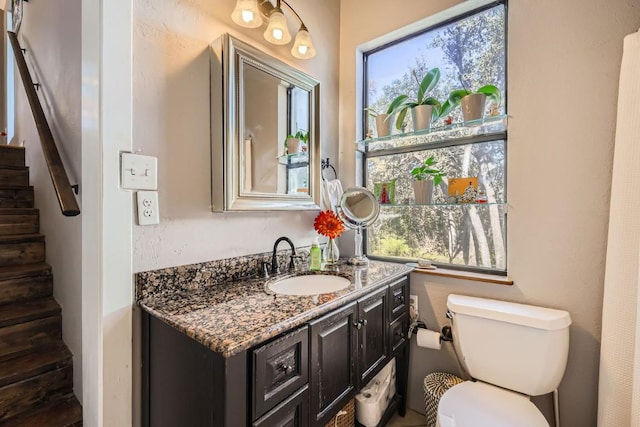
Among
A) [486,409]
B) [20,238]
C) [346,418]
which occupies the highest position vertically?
[20,238]

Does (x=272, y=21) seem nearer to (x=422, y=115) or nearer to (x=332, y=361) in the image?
(x=422, y=115)

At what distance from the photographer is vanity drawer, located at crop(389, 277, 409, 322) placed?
1.40 meters

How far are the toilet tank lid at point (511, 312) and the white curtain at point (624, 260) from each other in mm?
155

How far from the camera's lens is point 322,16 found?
1812 millimetres

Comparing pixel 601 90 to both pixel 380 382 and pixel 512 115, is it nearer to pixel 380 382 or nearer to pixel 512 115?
pixel 512 115

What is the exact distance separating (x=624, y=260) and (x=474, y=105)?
88 cm

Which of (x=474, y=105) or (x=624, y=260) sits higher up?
(x=474, y=105)

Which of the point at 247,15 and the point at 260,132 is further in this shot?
the point at 260,132

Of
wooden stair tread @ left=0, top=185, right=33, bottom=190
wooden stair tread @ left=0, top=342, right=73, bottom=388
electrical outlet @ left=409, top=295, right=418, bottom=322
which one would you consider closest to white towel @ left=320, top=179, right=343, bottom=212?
electrical outlet @ left=409, top=295, right=418, bottom=322

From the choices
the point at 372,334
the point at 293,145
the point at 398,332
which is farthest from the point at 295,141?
the point at 398,332

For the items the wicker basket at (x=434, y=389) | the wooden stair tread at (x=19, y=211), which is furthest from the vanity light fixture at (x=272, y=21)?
the wooden stair tread at (x=19, y=211)

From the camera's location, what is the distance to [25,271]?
5.12 ft

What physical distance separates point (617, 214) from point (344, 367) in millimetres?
1193

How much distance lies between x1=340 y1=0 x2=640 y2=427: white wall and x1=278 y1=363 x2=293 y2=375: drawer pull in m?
1.11
